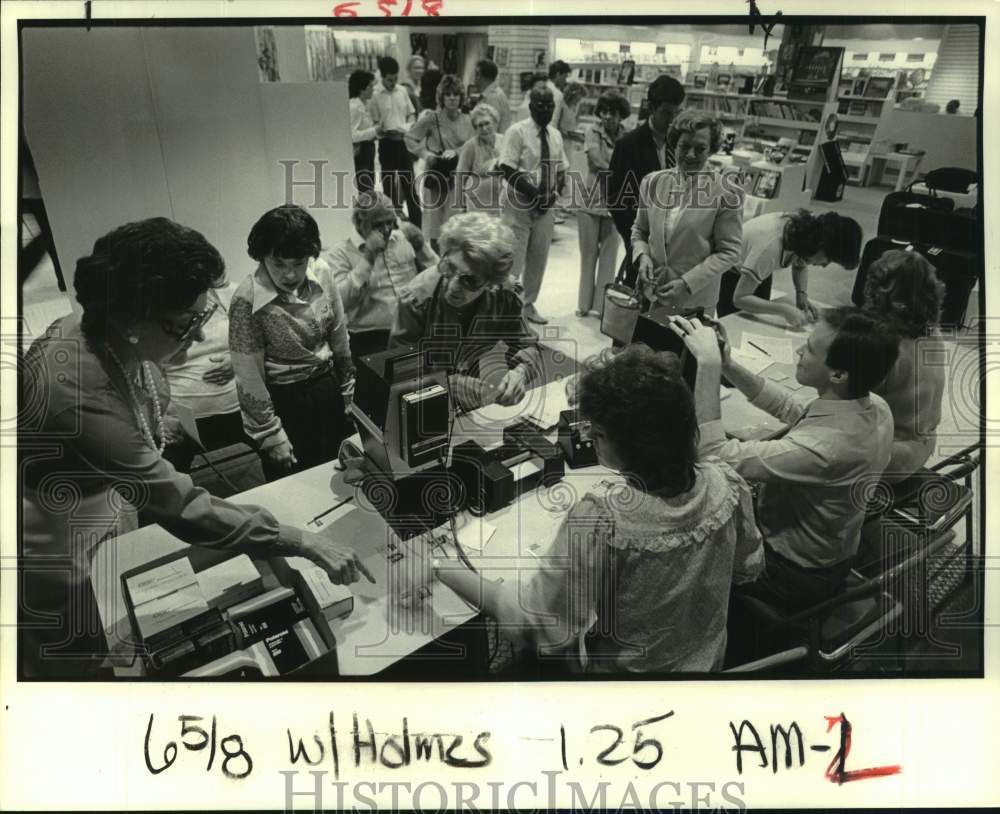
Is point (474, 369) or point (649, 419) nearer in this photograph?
point (649, 419)

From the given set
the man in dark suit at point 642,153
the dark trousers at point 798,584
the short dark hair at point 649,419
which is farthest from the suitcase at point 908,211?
the dark trousers at point 798,584

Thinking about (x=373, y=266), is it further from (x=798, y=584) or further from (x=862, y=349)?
(x=798, y=584)

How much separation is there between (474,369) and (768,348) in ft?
2.71

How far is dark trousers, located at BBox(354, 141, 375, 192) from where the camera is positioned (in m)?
1.91

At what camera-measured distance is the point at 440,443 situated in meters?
1.94

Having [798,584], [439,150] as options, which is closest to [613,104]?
[439,150]

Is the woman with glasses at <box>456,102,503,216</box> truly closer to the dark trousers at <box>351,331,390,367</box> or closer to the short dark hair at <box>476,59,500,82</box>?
the short dark hair at <box>476,59,500,82</box>

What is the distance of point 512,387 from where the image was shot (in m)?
2.09

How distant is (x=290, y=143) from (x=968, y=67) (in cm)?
180

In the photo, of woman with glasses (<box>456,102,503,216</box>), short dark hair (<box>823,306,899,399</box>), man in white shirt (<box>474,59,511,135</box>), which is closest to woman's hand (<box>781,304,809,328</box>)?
short dark hair (<box>823,306,899,399</box>)

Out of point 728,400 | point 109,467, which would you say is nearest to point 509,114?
point 728,400

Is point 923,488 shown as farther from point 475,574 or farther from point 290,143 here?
point 290,143

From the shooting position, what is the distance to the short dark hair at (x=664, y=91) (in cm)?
188

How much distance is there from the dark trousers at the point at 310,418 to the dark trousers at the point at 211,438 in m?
0.10
